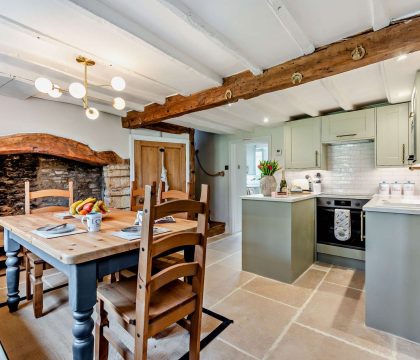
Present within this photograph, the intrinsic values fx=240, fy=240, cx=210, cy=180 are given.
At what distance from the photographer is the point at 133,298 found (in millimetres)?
1329

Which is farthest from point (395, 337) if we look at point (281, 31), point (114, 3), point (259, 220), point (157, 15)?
point (114, 3)

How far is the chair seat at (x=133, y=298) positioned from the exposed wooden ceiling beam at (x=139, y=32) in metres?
1.64

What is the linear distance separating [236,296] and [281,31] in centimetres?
234

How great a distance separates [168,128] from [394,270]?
12.8 feet

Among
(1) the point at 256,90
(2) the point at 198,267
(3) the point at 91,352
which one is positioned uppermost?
(1) the point at 256,90

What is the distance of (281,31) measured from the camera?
172cm

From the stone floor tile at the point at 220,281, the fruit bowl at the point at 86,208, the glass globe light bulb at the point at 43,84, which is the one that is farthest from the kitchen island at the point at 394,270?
the glass globe light bulb at the point at 43,84

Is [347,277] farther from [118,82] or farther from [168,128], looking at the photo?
[168,128]

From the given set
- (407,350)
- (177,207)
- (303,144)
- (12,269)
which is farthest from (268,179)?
(12,269)

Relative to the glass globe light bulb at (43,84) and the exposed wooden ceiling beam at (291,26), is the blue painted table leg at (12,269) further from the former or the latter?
the exposed wooden ceiling beam at (291,26)

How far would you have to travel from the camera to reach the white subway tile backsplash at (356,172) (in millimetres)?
3318

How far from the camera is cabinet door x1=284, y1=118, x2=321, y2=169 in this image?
12.1 feet

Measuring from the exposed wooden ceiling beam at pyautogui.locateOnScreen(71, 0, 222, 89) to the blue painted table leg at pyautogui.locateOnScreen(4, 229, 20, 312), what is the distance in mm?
1860

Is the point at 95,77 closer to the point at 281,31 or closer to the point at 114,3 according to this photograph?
the point at 114,3
